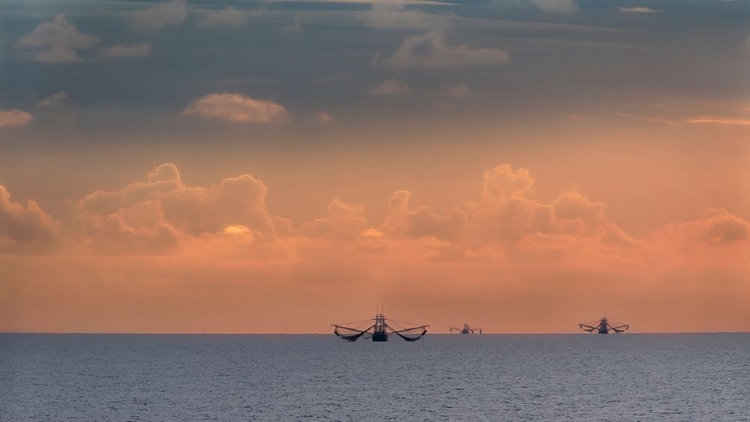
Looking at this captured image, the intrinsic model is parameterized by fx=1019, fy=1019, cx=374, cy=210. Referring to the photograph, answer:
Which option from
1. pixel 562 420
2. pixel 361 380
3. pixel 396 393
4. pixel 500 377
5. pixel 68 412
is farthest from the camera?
pixel 500 377

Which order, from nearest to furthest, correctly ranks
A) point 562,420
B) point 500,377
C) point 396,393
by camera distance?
point 562,420 < point 396,393 < point 500,377

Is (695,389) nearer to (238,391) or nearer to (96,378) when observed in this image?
(238,391)

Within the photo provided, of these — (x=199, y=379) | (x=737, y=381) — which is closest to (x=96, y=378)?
(x=199, y=379)

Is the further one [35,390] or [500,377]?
[500,377]

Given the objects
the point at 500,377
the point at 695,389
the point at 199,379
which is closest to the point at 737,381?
the point at 695,389

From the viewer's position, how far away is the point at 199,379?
193 meters

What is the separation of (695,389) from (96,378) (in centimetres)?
11079

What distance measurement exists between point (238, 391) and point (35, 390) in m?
33.0

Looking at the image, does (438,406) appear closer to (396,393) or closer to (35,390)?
(396,393)

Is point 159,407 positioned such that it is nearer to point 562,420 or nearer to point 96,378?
point 562,420

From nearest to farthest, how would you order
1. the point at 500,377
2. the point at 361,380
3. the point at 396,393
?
the point at 396,393
the point at 361,380
the point at 500,377

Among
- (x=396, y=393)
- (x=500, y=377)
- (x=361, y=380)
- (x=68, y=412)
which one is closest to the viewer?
(x=68, y=412)

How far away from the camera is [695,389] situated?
166375mm

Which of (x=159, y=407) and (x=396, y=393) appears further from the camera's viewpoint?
(x=396, y=393)
